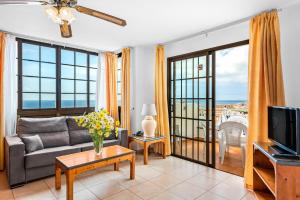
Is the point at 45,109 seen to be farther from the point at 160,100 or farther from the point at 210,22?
the point at 210,22

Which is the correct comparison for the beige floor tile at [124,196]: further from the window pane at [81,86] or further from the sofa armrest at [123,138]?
the window pane at [81,86]

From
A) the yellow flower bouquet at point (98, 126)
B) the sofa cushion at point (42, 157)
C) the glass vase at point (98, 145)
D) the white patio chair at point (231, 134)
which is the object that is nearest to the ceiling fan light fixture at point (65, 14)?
the yellow flower bouquet at point (98, 126)

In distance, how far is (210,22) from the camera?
107 inches

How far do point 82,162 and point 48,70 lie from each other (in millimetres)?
2503

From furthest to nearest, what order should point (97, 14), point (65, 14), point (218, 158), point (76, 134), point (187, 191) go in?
point (218, 158)
point (76, 134)
point (187, 191)
point (97, 14)
point (65, 14)

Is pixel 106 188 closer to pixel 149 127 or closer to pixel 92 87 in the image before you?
pixel 149 127

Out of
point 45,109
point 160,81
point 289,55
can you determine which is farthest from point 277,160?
point 45,109

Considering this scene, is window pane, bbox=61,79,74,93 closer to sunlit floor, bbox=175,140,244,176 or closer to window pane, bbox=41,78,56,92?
window pane, bbox=41,78,56,92

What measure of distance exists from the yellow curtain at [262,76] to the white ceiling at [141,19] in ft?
0.82

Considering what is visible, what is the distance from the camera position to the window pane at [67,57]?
3.96m

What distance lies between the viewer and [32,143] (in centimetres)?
276

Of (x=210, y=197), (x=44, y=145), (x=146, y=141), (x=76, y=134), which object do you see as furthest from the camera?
(x=76, y=134)

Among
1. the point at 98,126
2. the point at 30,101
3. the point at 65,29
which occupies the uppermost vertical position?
the point at 65,29

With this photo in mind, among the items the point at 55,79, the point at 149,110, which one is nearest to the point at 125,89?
the point at 149,110
